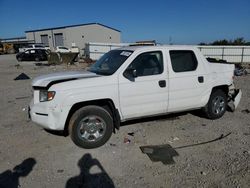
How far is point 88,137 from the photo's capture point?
4578 mm

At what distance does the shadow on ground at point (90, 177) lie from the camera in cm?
345

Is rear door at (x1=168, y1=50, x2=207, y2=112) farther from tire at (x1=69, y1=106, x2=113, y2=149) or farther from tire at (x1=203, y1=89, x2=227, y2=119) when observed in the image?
tire at (x1=69, y1=106, x2=113, y2=149)

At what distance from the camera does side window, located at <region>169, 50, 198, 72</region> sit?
5.23m

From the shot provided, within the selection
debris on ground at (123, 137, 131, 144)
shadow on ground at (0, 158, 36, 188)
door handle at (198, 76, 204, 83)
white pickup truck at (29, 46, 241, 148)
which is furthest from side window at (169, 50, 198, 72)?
shadow on ground at (0, 158, 36, 188)

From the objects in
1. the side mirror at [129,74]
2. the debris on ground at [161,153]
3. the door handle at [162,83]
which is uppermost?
the side mirror at [129,74]

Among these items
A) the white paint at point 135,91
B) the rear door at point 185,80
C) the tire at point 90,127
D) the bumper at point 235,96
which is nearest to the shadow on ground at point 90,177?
the tire at point 90,127

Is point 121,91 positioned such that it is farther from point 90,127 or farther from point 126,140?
point 126,140

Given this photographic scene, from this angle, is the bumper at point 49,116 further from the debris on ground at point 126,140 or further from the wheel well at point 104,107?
the debris on ground at point 126,140

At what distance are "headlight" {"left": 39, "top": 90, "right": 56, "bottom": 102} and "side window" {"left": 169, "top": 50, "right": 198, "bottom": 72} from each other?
256 cm

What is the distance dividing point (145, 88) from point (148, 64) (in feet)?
1.77

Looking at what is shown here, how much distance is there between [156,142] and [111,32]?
5710cm

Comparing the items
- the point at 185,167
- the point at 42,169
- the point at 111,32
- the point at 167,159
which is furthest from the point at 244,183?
the point at 111,32

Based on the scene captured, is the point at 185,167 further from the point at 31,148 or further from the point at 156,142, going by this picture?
the point at 31,148

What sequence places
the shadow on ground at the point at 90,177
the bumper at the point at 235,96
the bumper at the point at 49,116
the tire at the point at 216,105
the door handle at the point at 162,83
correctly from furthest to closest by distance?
the bumper at the point at 235,96, the tire at the point at 216,105, the door handle at the point at 162,83, the bumper at the point at 49,116, the shadow on ground at the point at 90,177
